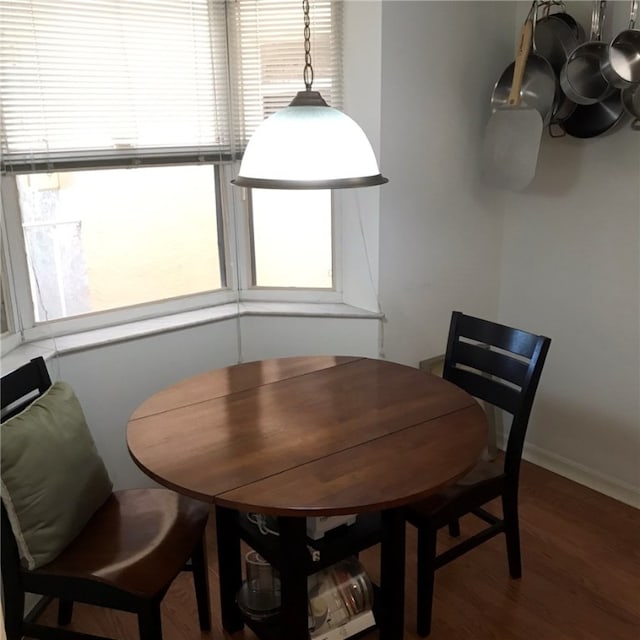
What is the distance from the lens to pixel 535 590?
7.37 feet

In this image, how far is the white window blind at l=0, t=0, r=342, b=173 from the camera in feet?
7.01

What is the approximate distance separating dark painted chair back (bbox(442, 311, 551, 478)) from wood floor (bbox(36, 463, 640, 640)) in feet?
1.47

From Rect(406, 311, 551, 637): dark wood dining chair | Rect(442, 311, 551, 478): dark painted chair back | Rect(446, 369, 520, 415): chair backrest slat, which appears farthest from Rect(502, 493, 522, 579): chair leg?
Rect(446, 369, 520, 415): chair backrest slat

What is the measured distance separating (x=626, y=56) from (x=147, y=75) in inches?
67.2

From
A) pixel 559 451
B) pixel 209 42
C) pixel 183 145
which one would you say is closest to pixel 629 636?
pixel 559 451

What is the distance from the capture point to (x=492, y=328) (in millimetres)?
2236

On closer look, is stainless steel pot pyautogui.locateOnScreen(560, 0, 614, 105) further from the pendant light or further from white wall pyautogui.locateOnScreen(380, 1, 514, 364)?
the pendant light

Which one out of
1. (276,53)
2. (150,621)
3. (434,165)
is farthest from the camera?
(434,165)

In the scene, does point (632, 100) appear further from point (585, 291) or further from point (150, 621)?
point (150, 621)

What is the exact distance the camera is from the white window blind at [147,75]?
214cm

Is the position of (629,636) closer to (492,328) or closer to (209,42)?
(492,328)

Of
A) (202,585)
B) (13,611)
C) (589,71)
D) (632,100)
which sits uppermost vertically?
(589,71)

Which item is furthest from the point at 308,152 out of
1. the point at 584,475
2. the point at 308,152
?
the point at 584,475

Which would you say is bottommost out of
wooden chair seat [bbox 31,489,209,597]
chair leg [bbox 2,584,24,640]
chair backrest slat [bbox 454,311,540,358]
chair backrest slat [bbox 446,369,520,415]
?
chair leg [bbox 2,584,24,640]
